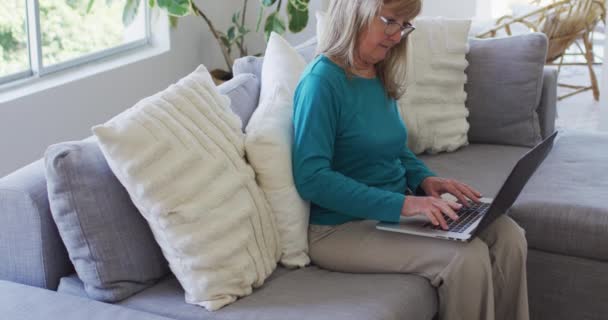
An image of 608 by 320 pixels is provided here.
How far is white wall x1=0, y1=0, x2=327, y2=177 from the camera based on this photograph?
319cm

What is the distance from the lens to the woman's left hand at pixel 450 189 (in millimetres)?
2279

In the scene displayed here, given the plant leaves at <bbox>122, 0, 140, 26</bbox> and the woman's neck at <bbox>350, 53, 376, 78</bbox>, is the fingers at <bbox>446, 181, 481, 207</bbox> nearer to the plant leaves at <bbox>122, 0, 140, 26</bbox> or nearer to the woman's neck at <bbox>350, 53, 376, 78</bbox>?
the woman's neck at <bbox>350, 53, 376, 78</bbox>

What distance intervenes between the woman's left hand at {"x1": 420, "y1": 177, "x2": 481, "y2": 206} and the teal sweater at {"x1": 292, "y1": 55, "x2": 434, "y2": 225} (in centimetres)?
13

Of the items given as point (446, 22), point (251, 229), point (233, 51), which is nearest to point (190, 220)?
point (251, 229)

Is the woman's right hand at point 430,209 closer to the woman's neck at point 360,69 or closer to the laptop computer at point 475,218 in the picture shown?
the laptop computer at point 475,218

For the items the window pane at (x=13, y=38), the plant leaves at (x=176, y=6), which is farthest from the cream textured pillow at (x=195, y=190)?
the plant leaves at (x=176, y=6)

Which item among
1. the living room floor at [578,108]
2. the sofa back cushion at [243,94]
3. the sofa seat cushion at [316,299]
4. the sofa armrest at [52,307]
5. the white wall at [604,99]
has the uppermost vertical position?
the sofa back cushion at [243,94]

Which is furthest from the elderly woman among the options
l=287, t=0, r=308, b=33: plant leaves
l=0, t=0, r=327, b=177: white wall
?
l=287, t=0, r=308, b=33: plant leaves

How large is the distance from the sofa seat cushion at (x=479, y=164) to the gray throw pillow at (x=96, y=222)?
3.90 feet

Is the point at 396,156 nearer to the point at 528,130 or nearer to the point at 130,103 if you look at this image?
the point at 528,130

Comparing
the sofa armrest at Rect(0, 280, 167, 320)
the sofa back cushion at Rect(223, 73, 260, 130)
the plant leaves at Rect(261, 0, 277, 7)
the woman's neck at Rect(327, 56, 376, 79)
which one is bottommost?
the sofa armrest at Rect(0, 280, 167, 320)

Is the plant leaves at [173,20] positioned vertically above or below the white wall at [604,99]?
above

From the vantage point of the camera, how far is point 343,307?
71.4 inches

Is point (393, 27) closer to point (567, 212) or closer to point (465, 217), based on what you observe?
point (465, 217)
